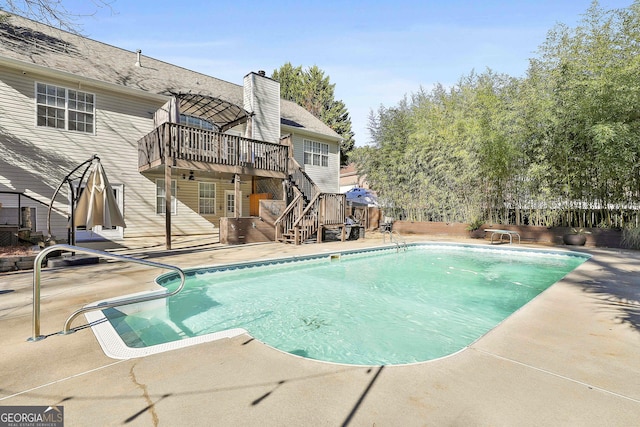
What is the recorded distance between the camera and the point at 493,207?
12.0 meters

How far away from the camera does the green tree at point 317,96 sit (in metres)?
28.5

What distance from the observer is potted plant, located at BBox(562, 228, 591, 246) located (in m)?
9.57

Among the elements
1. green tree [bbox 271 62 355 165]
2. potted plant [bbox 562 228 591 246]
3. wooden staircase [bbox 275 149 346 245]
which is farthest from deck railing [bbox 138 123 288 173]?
green tree [bbox 271 62 355 165]

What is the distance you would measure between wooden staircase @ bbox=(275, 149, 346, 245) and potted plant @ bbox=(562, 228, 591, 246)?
717cm

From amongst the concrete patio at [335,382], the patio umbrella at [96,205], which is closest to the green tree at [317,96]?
the patio umbrella at [96,205]

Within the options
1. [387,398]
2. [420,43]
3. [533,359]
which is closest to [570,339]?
[533,359]

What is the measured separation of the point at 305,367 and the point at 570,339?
2243mm

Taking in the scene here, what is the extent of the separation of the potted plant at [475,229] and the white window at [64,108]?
1357cm

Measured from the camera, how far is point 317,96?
28.6 meters

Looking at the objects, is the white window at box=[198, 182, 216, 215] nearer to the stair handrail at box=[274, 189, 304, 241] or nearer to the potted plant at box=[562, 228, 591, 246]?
the stair handrail at box=[274, 189, 304, 241]

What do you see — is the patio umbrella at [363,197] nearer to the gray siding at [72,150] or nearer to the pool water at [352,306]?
the gray siding at [72,150]

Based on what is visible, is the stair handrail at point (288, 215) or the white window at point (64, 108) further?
the stair handrail at point (288, 215)

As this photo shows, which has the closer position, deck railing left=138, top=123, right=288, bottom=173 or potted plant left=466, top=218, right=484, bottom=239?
deck railing left=138, top=123, right=288, bottom=173

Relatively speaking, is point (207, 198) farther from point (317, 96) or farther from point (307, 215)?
point (317, 96)
